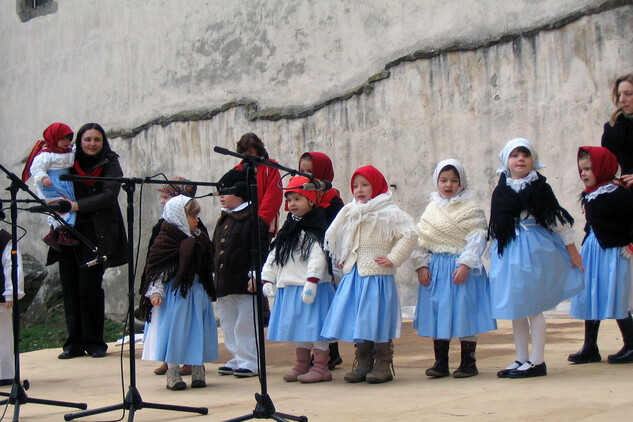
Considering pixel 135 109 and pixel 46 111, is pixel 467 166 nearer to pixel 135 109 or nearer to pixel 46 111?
pixel 135 109

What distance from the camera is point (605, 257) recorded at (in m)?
5.12

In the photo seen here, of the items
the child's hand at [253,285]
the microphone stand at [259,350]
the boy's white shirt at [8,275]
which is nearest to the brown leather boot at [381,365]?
the child's hand at [253,285]

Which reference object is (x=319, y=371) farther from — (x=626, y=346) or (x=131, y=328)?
(x=626, y=346)

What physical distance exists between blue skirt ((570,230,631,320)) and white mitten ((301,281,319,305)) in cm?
159

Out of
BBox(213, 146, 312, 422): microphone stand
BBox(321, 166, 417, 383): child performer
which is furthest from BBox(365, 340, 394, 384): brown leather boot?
BBox(213, 146, 312, 422): microphone stand

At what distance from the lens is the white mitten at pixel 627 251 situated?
5032 mm

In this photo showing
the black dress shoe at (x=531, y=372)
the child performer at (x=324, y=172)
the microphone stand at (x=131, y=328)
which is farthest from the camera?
the child performer at (x=324, y=172)

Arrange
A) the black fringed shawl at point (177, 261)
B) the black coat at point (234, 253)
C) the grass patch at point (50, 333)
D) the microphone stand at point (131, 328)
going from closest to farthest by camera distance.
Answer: the microphone stand at point (131, 328) < the black fringed shawl at point (177, 261) < the black coat at point (234, 253) < the grass patch at point (50, 333)

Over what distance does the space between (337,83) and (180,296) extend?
14.5ft

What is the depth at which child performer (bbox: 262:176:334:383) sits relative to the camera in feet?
16.9

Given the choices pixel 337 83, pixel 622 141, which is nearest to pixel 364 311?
pixel 622 141

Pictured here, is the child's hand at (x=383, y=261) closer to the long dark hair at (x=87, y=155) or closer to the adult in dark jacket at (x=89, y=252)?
the adult in dark jacket at (x=89, y=252)

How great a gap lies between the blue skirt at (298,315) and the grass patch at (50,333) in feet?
16.0

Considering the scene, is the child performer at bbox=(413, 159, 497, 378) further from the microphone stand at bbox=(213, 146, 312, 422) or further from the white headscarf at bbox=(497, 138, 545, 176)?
the microphone stand at bbox=(213, 146, 312, 422)
